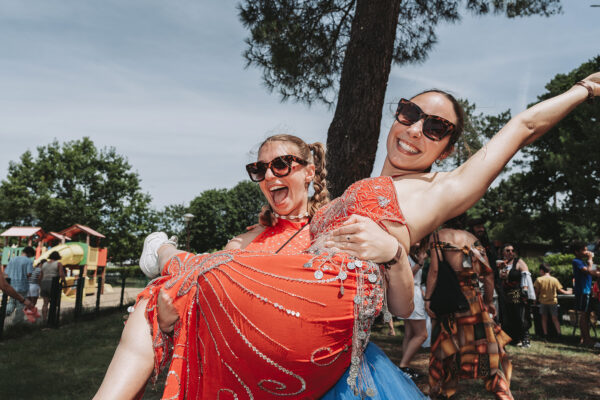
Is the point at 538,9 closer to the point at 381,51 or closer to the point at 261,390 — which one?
the point at 381,51

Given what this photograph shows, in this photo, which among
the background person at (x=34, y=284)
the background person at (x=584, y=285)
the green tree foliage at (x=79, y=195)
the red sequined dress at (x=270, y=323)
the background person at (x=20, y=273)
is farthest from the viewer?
the green tree foliage at (x=79, y=195)

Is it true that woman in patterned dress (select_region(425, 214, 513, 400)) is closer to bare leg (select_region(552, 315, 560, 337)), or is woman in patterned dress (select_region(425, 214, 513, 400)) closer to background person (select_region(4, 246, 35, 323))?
bare leg (select_region(552, 315, 560, 337))

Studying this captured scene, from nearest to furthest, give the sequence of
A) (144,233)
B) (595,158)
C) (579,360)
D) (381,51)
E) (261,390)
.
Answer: (261,390)
(381,51)
(579,360)
(595,158)
(144,233)

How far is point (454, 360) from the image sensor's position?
3738 millimetres

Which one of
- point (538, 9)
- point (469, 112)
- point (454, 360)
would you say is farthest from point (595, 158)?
point (469, 112)

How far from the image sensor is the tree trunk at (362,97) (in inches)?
211

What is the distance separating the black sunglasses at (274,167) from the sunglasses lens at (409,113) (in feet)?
1.96

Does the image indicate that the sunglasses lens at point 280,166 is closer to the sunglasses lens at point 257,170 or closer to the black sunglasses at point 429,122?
the sunglasses lens at point 257,170

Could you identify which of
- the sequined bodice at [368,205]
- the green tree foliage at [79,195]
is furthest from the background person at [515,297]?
the green tree foliage at [79,195]

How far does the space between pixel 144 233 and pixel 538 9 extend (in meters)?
35.8

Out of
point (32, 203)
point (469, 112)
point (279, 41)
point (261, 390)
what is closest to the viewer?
point (261, 390)

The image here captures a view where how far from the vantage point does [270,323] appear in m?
1.24

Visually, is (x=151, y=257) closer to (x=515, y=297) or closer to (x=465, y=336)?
(x=465, y=336)

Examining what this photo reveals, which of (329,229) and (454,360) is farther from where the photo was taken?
(454,360)
